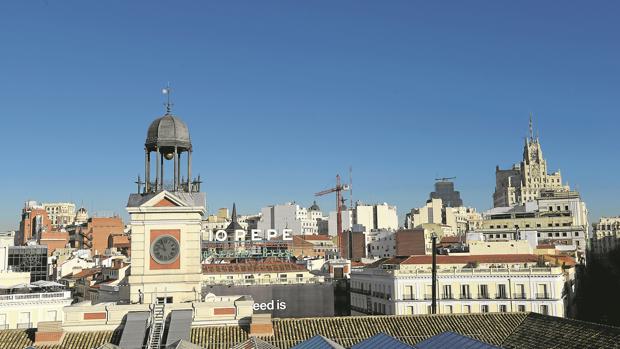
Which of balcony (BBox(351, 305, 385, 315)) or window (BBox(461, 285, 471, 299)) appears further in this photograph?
A: balcony (BBox(351, 305, 385, 315))

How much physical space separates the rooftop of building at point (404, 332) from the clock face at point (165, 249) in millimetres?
5091

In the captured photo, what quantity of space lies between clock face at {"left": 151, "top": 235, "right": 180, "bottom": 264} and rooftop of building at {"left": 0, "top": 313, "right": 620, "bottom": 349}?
16.7 feet

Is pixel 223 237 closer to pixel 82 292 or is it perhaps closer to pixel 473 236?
pixel 82 292

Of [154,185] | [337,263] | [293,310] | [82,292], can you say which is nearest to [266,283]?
[293,310]

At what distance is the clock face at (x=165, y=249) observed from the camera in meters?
38.0

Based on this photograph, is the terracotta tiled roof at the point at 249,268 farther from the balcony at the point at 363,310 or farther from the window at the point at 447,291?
the window at the point at 447,291

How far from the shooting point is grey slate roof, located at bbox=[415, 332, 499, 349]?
26797 millimetres

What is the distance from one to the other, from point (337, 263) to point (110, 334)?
74.6 metres

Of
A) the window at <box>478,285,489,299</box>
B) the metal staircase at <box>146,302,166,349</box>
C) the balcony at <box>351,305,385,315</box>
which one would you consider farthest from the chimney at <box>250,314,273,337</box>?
the balcony at <box>351,305,385,315</box>

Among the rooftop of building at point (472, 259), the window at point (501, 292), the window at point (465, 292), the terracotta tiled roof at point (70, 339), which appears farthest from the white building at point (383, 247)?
the terracotta tiled roof at point (70, 339)

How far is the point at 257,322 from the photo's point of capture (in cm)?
3469

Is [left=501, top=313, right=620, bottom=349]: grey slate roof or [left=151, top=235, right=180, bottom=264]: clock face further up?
[left=151, top=235, right=180, bottom=264]: clock face

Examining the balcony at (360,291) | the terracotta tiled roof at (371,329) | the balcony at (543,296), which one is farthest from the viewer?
the balcony at (360,291)

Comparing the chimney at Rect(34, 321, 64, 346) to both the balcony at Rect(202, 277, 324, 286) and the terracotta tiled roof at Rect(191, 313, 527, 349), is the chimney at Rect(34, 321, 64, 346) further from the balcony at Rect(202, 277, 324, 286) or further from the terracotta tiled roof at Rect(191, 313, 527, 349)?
the balcony at Rect(202, 277, 324, 286)
